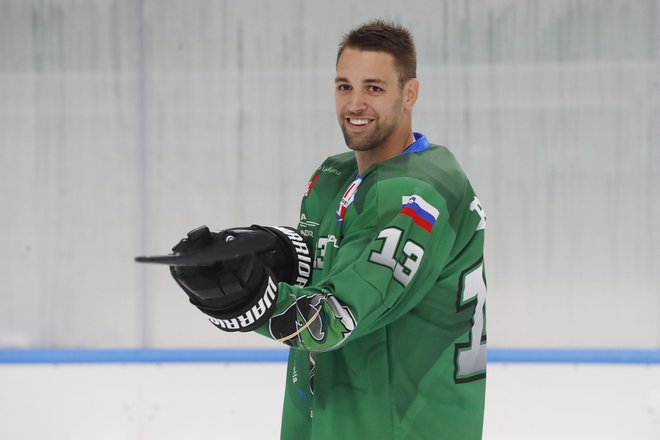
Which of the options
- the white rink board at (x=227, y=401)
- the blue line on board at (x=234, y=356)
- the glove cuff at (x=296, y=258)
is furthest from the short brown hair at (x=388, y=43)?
the blue line on board at (x=234, y=356)

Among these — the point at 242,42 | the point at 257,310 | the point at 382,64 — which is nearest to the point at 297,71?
the point at 242,42

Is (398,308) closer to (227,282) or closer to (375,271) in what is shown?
(375,271)

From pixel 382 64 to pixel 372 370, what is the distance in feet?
1.25

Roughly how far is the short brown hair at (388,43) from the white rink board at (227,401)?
1.53 meters

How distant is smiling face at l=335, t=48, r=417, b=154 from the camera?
99cm

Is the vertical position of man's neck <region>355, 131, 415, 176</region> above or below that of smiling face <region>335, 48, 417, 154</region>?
below

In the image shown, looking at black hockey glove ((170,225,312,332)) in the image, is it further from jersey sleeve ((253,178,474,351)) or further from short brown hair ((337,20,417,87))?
short brown hair ((337,20,417,87))

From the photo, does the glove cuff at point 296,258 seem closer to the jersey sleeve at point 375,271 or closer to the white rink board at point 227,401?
the jersey sleeve at point 375,271

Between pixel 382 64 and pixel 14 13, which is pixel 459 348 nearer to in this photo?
pixel 382 64

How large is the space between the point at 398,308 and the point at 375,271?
85 millimetres

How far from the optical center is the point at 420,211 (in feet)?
2.89

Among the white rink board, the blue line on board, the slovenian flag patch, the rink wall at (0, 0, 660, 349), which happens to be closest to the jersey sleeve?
the slovenian flag patch

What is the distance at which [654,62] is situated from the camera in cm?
271

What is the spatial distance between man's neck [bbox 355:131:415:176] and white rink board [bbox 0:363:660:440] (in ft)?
4.72
